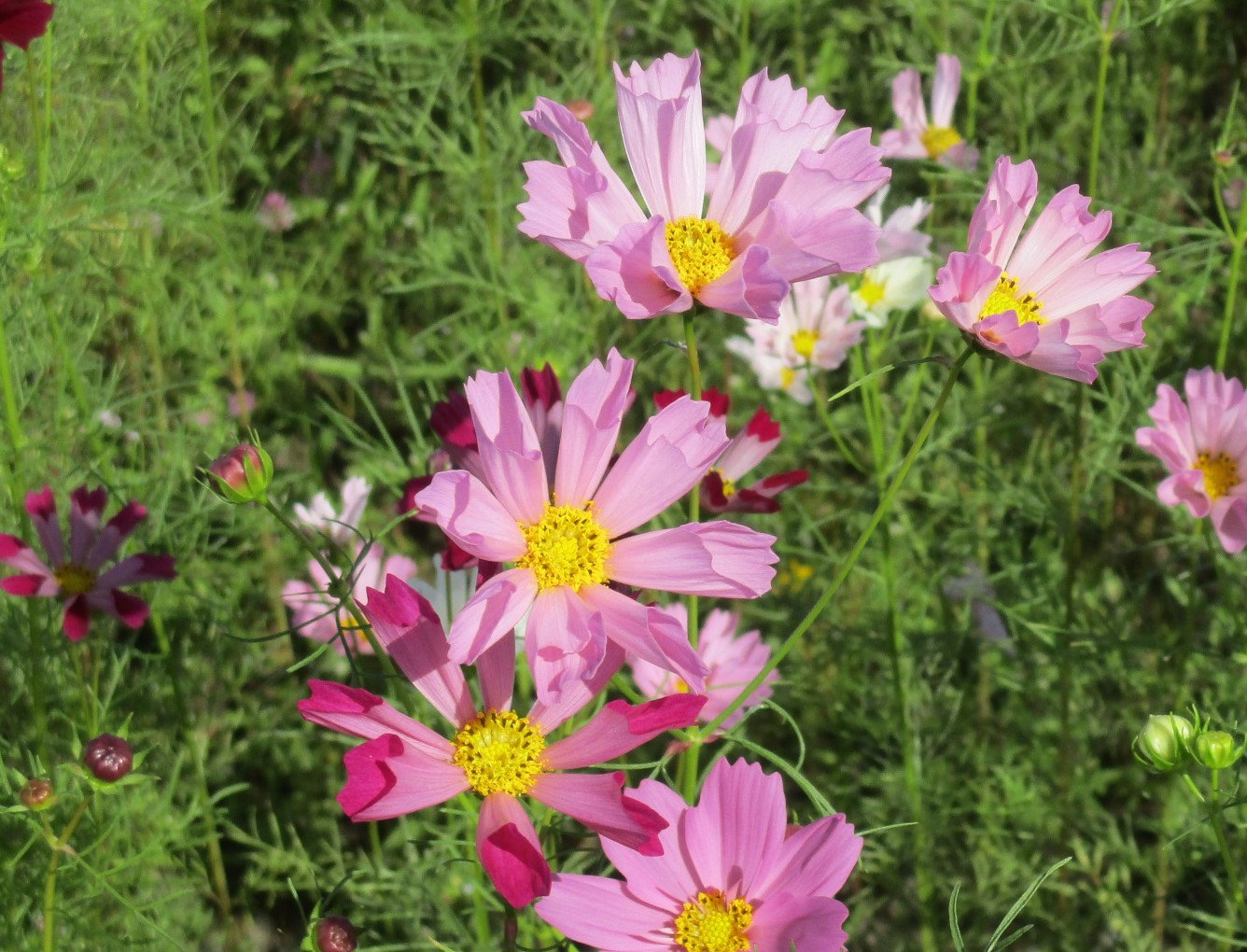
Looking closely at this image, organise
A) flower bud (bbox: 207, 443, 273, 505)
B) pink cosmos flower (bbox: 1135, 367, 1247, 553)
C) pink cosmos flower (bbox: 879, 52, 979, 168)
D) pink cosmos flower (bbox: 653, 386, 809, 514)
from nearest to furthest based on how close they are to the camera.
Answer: flower bud (bbox: 207, 443, 273, 505), pink cosmos flower (bbox: 653, 386, 809, 514), pink cosmos flower (bbox: 1135, 367, 1247, 553), pink cosmos flower (bbox: 879, 52, 979, 168)

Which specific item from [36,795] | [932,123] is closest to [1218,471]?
[932,123]

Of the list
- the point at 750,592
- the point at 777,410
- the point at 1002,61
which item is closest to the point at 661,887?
the point at 750,592

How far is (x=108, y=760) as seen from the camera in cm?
81

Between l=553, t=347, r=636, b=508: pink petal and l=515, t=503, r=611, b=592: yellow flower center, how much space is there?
0.02 metres

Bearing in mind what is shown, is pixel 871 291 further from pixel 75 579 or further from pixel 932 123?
pixel 75 579

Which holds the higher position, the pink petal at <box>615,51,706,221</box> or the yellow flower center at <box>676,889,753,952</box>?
the pink petal at <box>615,51,706,221</box>

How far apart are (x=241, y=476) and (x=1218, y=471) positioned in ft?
2.70

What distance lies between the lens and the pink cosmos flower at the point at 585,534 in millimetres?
564

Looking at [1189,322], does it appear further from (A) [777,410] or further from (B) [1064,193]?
(B) [1064,193]

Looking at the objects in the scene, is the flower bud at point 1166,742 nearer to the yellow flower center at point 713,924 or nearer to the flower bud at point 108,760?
the yellow flower center at point 713,924

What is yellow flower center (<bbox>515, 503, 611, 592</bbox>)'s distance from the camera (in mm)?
609

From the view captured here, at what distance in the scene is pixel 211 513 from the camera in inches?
57.0

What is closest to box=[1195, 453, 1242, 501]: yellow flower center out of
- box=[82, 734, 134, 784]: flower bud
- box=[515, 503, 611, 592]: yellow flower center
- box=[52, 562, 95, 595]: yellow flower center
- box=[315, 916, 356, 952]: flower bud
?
box=[515, 503, 611, 592]: yellow flower center

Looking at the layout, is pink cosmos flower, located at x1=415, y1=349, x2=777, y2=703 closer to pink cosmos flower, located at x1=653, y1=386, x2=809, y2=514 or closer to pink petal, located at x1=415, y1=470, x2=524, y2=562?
pink petal, located at x1=415, y1=470, x2=524, y2=562
